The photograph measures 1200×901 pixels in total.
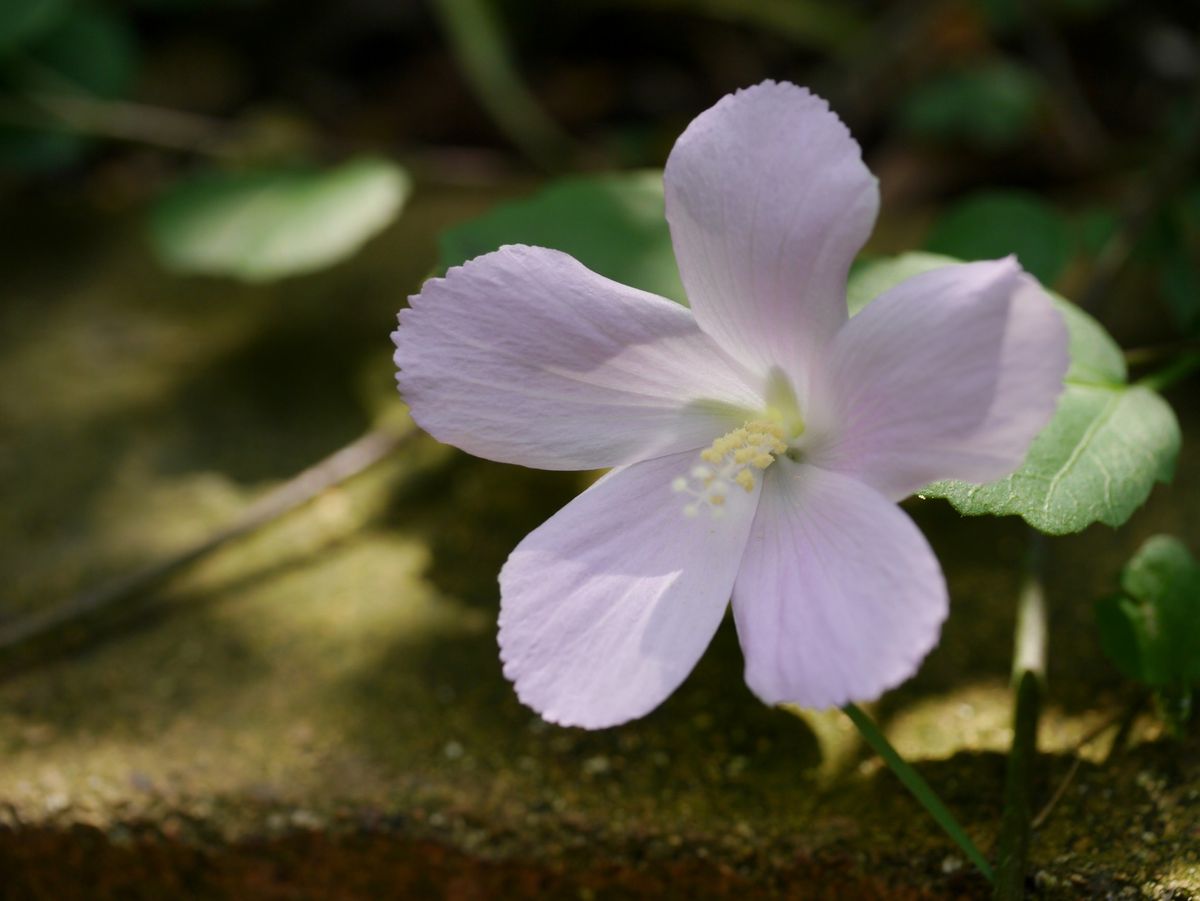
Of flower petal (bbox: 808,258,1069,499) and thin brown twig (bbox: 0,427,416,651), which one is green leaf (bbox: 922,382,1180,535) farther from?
thin brown twig (bbox: 0,427,416,651)

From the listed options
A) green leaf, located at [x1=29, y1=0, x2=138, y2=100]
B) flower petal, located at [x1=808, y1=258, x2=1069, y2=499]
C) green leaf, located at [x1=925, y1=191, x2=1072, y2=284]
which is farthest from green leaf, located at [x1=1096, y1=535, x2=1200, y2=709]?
green leaf, located at [x1=29, y1=0, x2=138, y2=100]

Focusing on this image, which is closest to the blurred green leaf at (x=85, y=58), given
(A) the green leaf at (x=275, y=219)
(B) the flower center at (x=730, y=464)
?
(A) the green leaf at (x=275, y=219)

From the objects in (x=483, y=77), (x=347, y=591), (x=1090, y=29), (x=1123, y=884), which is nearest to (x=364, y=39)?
(x=483, y=77)

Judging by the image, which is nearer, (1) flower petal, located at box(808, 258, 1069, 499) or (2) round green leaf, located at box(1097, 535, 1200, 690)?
(1) flower petal, located at box(808, 258, 1069, 499)

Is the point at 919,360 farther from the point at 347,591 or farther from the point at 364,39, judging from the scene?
the point at 364,39

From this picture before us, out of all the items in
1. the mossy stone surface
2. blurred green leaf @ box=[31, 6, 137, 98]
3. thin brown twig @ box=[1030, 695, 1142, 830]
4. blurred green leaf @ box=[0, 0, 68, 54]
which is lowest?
the mossy stone surface

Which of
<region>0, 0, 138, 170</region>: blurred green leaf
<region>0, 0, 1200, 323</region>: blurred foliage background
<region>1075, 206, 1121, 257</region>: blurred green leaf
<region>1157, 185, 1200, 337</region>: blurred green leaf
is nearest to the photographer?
<region>1157, 185, 1200, 337</region>: blurred green leaf
